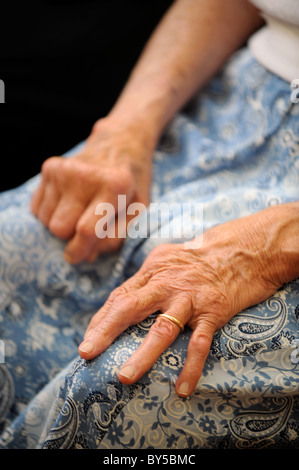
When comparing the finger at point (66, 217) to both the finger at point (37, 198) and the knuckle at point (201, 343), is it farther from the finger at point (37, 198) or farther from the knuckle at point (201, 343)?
the knuckle at point (201, 343)

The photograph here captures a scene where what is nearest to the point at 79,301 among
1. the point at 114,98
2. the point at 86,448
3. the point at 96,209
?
the point at 96,209

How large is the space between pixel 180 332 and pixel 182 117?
0.57m

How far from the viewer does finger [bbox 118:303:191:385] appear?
0.52 m

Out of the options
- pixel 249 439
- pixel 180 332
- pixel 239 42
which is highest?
pixel 239 42

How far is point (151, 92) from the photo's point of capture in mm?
944

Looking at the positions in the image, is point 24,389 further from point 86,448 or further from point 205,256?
point 205,256

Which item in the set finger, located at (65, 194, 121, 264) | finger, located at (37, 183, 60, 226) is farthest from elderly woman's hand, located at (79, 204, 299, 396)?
finger, located at (37, 183, 60, 226)

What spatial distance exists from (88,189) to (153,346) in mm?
364

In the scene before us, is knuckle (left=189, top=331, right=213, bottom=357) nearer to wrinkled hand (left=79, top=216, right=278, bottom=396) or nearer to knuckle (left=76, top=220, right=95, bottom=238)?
wrinkled hand (left=79, top=216, right=278, bottom=396)

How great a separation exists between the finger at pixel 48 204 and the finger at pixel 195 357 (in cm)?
39

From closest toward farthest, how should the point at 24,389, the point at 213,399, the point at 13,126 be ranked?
the point at 213,399 → the point at 24,389 → the point at 13,126

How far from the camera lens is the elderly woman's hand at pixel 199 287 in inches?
21.4

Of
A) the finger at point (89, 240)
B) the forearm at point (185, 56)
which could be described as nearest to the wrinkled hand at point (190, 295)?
the finger at point (89, 240)

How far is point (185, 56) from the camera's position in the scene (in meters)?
0.96
